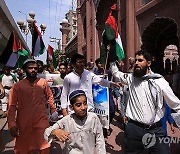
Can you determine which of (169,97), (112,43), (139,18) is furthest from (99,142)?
(139,18)

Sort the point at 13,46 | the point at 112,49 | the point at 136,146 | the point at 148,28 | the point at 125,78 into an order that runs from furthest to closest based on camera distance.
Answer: the point at 148,28
the point at 13,46
the point at 112,49
the point at 125,78
the point at 136,146

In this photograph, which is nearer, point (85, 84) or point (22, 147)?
point (22, 147)

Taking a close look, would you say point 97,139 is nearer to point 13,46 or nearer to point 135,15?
point 13,46

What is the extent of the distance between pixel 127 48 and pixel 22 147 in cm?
999

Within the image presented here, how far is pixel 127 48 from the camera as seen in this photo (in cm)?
1282

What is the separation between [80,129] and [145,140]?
1034mm

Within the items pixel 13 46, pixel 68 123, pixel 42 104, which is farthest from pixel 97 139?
pixel 13 46

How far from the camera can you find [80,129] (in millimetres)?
2383

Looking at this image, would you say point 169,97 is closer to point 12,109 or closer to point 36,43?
point 12,109

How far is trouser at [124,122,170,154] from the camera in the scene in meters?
2.99

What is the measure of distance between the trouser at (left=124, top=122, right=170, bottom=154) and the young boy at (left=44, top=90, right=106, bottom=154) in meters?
0.79

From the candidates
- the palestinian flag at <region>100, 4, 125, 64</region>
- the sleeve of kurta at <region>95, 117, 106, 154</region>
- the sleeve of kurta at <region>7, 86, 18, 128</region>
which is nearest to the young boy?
the sleeve of kurta at <region>95, 117, 106, 154</region>

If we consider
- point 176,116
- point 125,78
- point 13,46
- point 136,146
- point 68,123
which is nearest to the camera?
point 68,123

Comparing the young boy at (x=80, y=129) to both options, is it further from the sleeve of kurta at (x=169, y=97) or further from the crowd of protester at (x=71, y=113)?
the sleeve of kurta at (x=169, y=97)
